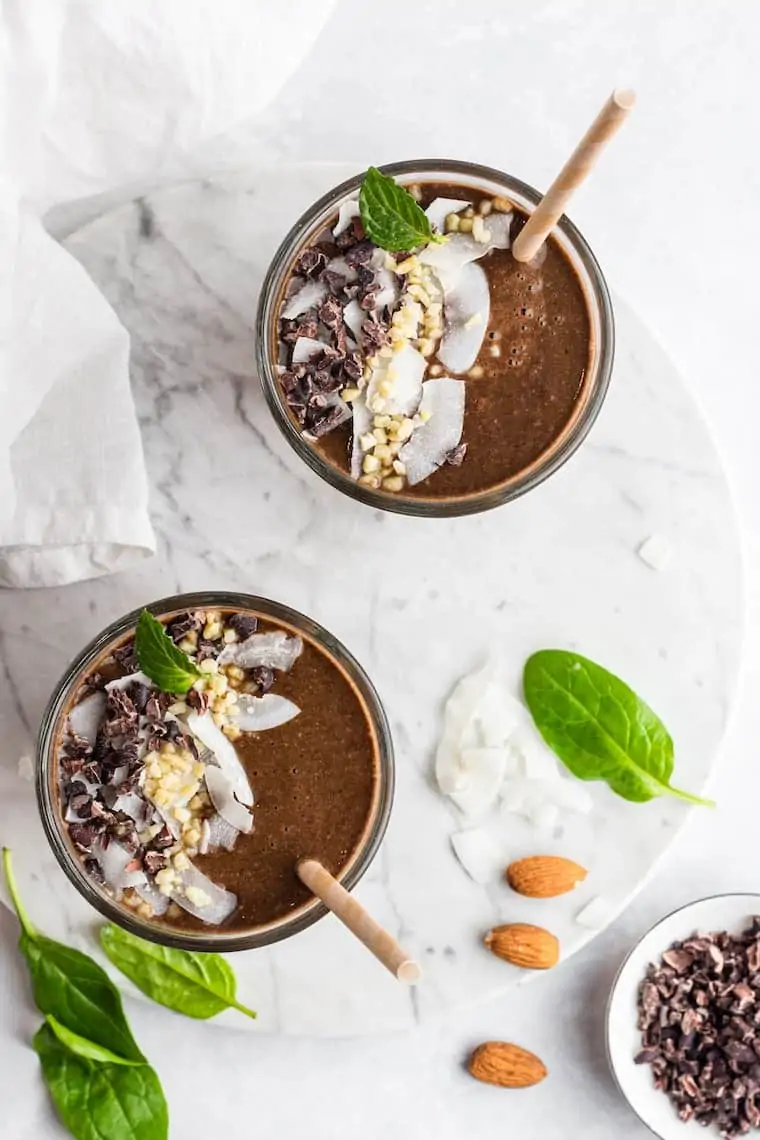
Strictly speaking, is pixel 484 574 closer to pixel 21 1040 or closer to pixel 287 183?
pixel 287 183

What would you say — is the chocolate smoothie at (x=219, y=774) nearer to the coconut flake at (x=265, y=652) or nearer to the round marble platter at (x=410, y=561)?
the coconut flake at (x=265, y=652)

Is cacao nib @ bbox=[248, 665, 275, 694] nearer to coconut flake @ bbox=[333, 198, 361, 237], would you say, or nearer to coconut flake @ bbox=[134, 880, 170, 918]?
coconut flake @ bbox=[134, 880, 170, 918]

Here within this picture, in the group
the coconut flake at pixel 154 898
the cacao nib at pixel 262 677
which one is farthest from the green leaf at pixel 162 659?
the coconut flake at pixel 154 898

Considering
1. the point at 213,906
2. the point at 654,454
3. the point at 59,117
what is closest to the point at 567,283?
the point at 654,454

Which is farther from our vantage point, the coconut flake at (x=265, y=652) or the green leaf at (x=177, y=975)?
the green leaf at (x=177, y=975)

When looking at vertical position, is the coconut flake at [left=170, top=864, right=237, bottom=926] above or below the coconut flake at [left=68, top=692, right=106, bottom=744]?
below

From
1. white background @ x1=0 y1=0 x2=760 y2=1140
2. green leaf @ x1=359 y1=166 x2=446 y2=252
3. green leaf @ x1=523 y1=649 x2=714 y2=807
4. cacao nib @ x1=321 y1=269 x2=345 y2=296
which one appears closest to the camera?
green leaf @ x1=359 y1=166 x2=446 y2=252

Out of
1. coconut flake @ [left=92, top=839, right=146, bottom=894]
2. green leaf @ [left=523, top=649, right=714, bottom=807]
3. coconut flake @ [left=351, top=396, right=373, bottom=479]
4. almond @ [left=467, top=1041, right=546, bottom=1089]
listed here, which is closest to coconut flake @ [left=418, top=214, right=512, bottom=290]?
coconut flake @ [left=351, top=396, right=373, bottom=479]
